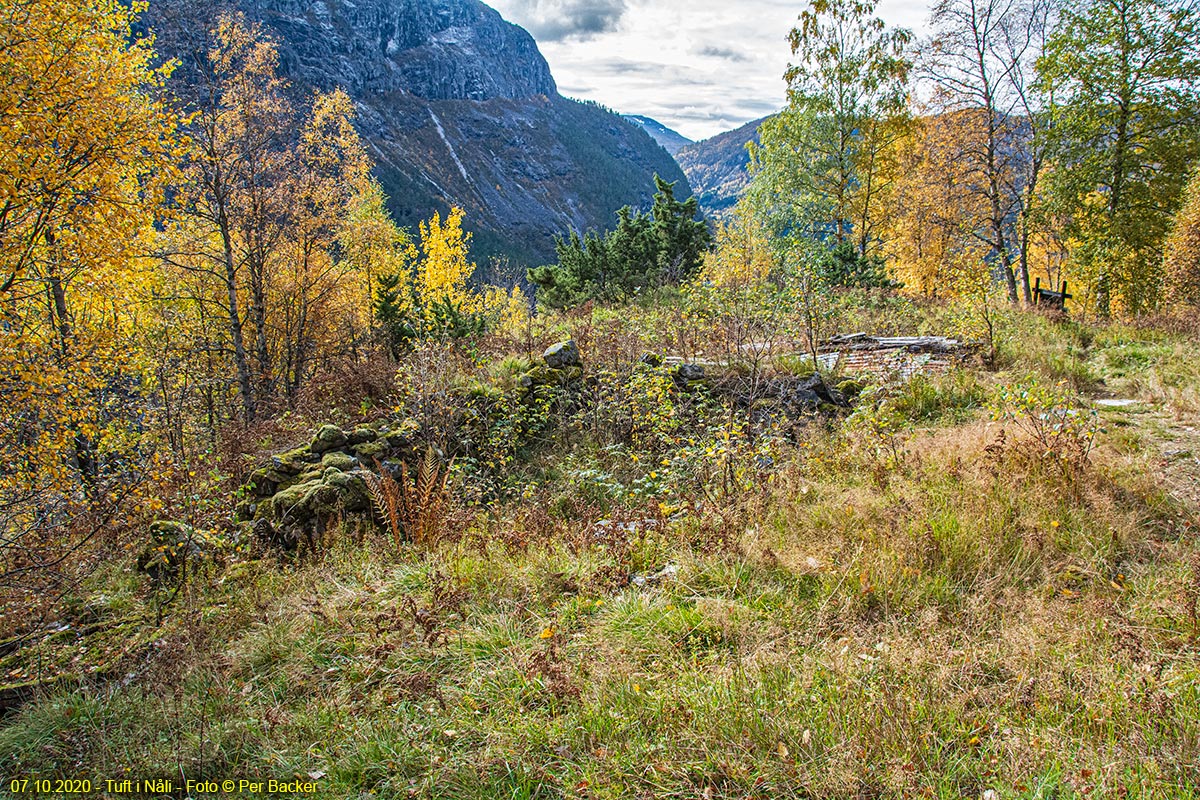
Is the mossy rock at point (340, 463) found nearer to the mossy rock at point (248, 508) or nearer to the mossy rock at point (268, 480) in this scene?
the mossy rock at point (268, 480)

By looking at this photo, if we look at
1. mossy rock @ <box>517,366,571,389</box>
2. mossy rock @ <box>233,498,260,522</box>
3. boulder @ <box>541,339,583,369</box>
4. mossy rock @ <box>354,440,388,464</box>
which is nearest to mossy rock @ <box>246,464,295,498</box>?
mossy rock @ <box>233,498,260,522</box>

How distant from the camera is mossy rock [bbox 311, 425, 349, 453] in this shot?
6816 millimetres

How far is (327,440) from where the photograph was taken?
6.84m

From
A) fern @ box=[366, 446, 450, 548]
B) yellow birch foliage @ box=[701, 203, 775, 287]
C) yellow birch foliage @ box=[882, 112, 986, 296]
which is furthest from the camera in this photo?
yellow birch foliage @ box=[882, 112, 986, 296]

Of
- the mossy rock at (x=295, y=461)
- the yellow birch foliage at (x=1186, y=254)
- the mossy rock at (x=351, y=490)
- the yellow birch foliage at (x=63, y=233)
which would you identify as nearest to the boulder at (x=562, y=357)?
the mossy rock at (x=295, y=461)

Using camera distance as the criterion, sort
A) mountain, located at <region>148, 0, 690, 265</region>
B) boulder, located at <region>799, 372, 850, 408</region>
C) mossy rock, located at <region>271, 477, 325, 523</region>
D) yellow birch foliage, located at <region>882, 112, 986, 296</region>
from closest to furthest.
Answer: mossy rock, located at <region>271, 477, 325, 523</region> < boulder, located at <region>799, 372, 850, 408</region> < yellow birch foliage, located at <region>882, 112, 986, 296</region> < mountain, located at <region>148, 0, 690, 265</region>

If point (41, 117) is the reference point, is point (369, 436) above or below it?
below

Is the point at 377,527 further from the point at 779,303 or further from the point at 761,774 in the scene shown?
the point at 779,303

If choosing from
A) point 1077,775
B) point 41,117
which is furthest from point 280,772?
point 41,117

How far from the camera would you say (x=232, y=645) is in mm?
3725

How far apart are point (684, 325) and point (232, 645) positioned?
909cm

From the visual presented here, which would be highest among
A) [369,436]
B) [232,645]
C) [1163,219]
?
[1163,219]

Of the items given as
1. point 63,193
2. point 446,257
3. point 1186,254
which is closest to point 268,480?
point 63,193

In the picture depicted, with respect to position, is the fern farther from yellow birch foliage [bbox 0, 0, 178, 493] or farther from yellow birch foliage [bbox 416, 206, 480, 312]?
yellow birch foliage [bbox 416, 206, 480, 312]
